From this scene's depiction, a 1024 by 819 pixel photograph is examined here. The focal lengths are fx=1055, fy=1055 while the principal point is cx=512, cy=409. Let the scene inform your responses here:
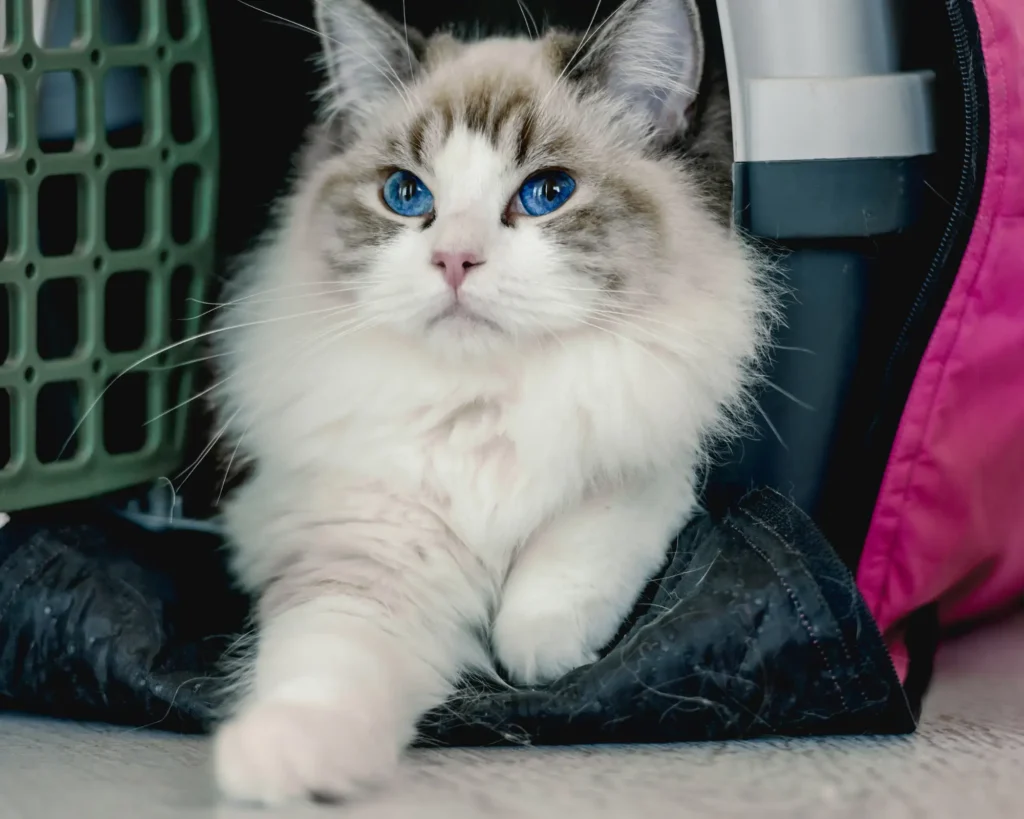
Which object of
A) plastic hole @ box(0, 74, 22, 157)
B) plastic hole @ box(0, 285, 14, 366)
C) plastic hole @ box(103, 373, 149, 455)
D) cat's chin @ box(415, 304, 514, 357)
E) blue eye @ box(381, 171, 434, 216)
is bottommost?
plastic hole @ box(103, 373, 149, 455)

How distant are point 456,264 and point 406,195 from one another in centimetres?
19

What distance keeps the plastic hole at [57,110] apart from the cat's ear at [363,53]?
0.31 metres

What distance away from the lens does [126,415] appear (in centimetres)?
147

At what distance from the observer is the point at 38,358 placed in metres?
1.25

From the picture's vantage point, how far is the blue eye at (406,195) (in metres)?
1.23

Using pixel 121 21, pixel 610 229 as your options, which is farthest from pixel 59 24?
pixel 610 229

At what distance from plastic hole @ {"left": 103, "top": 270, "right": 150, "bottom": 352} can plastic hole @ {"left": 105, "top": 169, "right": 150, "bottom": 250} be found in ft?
0.15

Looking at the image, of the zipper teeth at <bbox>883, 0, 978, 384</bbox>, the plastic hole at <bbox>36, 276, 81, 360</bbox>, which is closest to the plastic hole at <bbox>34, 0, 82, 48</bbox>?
the plastic hole at <bbox>36, 276, 81, 360</bbox>

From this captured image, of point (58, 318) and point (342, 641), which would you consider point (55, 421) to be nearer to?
point (58, 318)

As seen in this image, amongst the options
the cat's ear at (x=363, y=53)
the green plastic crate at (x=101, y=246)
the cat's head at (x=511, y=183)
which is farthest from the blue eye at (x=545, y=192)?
the green plastic crate at (x=101, y=246)

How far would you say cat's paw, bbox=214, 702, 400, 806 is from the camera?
33.4 inches

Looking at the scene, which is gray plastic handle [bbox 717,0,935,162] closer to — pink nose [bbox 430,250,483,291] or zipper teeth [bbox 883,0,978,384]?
zipper teeth [bbox 883,0,978,384]

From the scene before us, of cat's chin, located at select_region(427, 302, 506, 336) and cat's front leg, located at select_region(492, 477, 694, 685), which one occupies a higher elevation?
cat's chin, located at select_region(427, 302, 506, 336)

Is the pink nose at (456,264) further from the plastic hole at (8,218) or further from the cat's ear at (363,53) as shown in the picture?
the plastic hole at (8,218)
